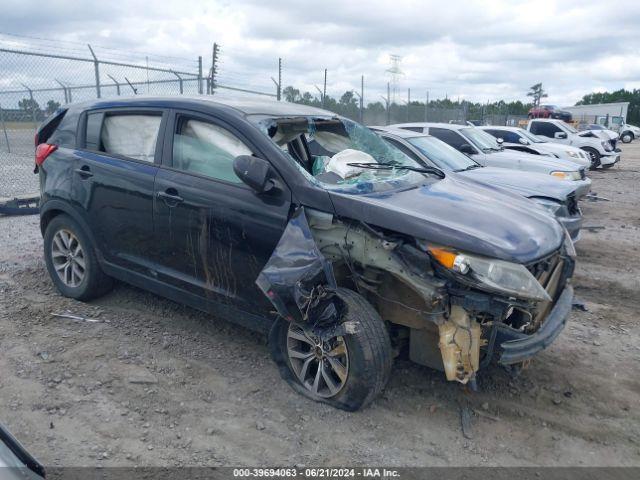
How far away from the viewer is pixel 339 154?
3984 millimetres

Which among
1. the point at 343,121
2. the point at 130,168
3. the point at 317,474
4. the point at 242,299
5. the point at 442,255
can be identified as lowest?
the point at 317,474

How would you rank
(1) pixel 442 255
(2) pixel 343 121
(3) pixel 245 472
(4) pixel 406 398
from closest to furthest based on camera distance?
(3) pixel 245 472 < (1) pixel 442 255 < (4) pixel 406 398 < (2) pixel 343 121

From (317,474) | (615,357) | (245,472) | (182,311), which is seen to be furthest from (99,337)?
(615,357)

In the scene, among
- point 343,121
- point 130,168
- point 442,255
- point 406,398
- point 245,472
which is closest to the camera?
point 245,472

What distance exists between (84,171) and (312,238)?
2287mm

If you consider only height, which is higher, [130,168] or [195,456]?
[130,168]

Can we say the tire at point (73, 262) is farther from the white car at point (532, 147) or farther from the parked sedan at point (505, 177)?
the white car at point (532, 147)

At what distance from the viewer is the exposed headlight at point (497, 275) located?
9.33ft

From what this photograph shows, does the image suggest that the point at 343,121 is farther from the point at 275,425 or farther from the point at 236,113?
the point at 275,425

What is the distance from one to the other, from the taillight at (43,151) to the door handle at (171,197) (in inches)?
60.2

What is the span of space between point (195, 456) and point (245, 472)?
29 cm

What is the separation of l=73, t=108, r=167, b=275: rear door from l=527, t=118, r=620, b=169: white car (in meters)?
17.2

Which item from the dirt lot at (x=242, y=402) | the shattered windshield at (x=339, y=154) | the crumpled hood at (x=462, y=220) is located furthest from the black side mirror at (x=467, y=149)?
the crumpled hood at (x=462, y=220)

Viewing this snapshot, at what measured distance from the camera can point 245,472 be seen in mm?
2740
